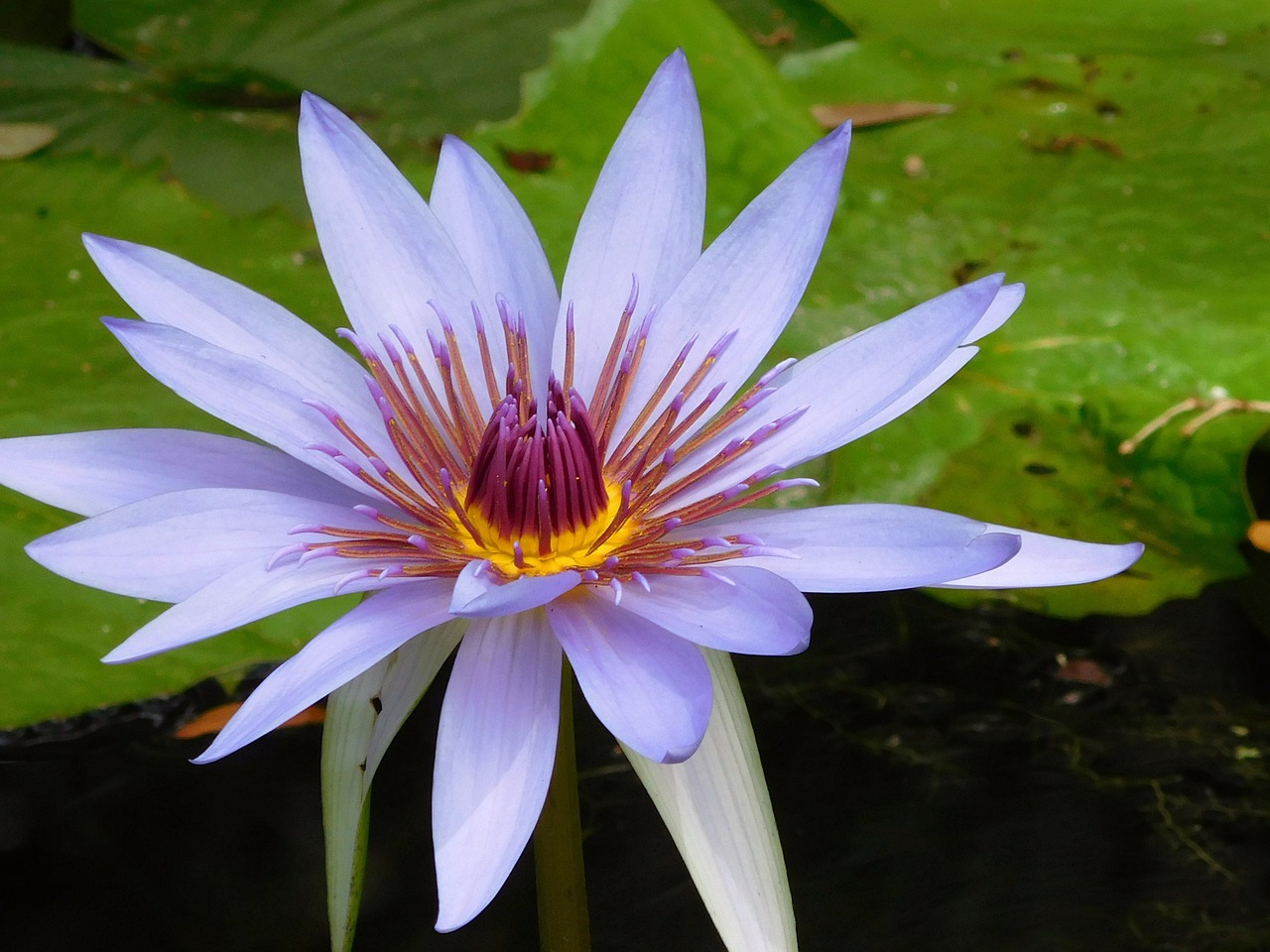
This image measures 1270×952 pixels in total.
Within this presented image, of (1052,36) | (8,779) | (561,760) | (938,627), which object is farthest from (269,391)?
(1052,36)

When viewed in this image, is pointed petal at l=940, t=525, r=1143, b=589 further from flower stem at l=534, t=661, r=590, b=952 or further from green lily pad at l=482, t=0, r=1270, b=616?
green lily pad at l=482, t=0, r=1270, b=616

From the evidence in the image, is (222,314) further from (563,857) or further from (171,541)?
(563,857)

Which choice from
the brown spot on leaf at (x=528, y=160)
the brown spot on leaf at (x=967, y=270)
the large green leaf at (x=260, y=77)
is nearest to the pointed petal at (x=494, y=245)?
the brown spot on leaf at (x=528, y=160)

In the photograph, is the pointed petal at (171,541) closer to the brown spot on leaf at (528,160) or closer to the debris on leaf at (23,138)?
the brown spot on leaf at (528,160)

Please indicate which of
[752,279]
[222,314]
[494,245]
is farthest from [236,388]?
[752,279]

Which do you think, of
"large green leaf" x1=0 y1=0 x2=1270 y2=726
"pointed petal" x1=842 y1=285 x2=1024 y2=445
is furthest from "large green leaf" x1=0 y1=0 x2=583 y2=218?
"pointed petal" x1=842 y1=285 x2=1024 y2=445

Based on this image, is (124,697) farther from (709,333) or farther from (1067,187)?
(1067,187)
